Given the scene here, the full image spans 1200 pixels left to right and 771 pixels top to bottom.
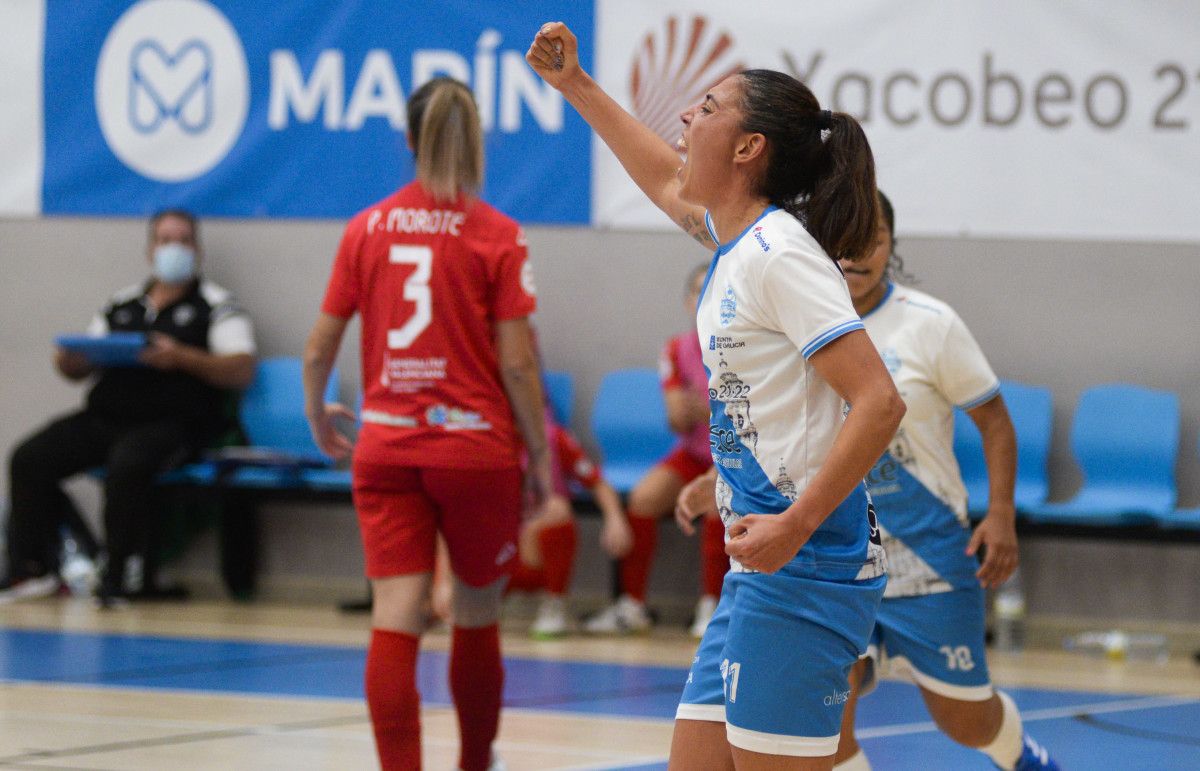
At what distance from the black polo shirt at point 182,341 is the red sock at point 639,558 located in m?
2.31

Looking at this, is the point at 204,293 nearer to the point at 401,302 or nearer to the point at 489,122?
the point at 489,122

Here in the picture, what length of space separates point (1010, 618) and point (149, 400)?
4.38 metres

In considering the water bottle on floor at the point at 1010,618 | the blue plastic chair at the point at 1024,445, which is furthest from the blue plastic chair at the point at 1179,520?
the water bottle on floor at the point at 1010,618

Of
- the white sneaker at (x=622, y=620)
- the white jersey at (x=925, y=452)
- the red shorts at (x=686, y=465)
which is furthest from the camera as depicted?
the white sneaker at (x=622, y=620)

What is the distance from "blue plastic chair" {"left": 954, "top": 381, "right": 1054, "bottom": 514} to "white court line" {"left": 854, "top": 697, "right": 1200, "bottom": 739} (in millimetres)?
1400

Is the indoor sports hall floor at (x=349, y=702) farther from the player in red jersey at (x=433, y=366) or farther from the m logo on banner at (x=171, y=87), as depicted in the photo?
the m logo on banner at (x=171, y=87)

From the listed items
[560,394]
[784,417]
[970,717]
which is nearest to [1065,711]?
[970,717]

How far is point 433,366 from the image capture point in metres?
3.81

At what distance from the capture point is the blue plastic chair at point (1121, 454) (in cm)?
696

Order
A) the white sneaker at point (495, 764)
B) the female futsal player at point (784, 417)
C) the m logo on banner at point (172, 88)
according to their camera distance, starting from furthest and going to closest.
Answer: the m logo on banner at point (172, 88) < the white sneaker at point (495, 764) < the female futsal player at point (784, 417)

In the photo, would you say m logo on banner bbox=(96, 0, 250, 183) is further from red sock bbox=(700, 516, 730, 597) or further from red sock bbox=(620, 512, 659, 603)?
red sock bbox=(700, 516, 730, 597)

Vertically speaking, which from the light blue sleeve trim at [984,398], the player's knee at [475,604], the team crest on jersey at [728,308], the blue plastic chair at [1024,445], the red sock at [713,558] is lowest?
the red sock at [713,558]

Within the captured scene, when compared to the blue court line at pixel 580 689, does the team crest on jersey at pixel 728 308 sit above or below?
above

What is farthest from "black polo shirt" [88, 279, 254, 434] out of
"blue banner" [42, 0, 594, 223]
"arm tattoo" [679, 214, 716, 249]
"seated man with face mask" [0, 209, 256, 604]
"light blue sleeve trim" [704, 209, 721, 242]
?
"light blue sleeve trim" [704, 209, 721, 242]
